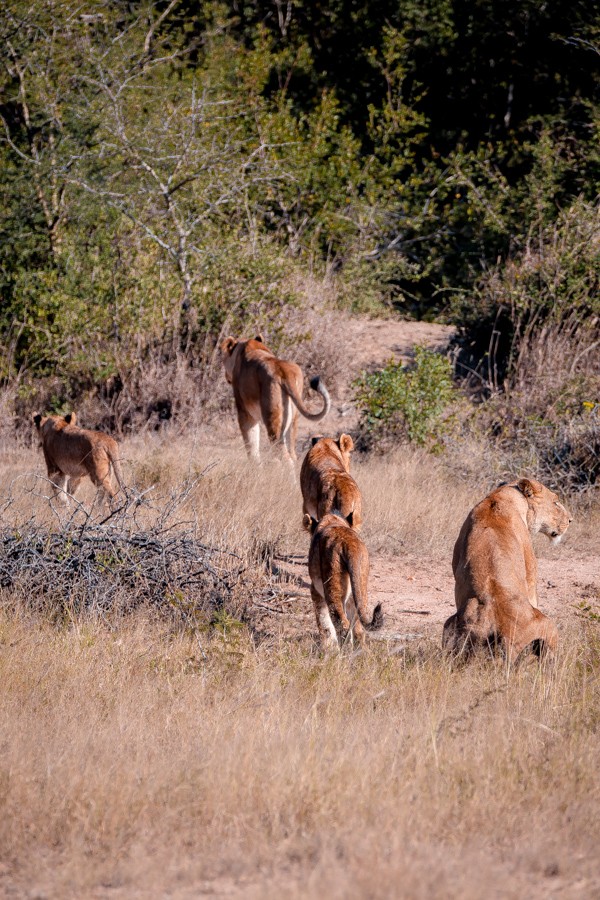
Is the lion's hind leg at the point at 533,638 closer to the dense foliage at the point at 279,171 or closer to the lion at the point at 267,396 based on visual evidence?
the lion at the point at 267,396

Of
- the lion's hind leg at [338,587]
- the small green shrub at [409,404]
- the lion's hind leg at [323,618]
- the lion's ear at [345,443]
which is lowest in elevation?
the small green shrub at [409,404]

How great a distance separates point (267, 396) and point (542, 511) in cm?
462

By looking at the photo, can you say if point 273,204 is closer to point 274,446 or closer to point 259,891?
point 274,446

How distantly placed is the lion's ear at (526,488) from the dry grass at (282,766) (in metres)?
0.83

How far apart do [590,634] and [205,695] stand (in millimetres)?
2299

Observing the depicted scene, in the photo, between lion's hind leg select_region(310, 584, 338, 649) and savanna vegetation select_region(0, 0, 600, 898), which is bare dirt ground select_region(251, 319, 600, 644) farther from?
lion's hind leg select_region(310, 584, 338, 649)

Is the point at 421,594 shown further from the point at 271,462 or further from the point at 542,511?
the point at 271,462

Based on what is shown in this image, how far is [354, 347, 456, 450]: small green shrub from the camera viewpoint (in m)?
11.2

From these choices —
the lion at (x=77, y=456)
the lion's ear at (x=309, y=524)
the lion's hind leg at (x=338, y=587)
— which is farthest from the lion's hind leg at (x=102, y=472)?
the lion's hind leg at (x=338, y=587)

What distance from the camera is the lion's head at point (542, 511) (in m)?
6.49

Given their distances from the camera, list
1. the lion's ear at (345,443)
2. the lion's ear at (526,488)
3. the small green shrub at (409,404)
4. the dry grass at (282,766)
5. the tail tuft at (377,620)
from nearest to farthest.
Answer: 1. the dry grass at (282,766)
2. the tail tuft at (377,620)
3. the lion's ear at (526,488)
4. the lion's ear at (345,443)
5. the small green shrub at (409,404)

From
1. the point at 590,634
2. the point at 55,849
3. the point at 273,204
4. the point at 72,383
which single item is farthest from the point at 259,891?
the point at 273,204

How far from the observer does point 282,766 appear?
13.9 feet

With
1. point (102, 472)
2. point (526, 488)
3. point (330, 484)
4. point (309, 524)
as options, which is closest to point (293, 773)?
point (309, 524)
